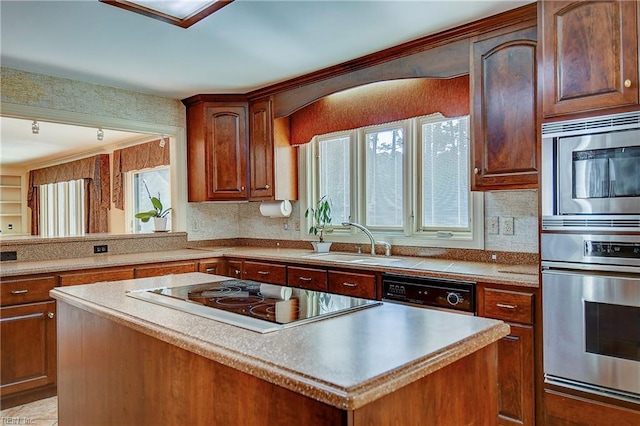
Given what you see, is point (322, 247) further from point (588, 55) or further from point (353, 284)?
point (588, 55)

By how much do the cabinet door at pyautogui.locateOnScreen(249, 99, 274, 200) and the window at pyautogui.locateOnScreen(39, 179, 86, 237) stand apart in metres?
4.50

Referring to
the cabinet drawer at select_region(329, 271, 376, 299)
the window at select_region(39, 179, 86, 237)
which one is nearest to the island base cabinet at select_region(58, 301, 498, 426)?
the cabinet drawer at select_region(329, 271, 376, 299)

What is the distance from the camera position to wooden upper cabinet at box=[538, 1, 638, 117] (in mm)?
1930

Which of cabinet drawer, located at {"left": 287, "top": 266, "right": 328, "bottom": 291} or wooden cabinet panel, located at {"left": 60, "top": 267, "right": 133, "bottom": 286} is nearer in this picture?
wooden cabinet panel, located at {"left": 60, "top": 267, "right": 133, "bottom": 286}

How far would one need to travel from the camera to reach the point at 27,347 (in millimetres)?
2941

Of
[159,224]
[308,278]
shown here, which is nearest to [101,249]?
[159,224]

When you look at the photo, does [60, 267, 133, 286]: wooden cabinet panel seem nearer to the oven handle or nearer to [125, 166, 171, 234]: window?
[125, 166, 171, 234]: window

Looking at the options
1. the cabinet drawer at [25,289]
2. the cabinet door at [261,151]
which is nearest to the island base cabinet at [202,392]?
the cabinet drawer at [25,289]

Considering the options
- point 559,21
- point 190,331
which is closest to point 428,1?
point 559,21

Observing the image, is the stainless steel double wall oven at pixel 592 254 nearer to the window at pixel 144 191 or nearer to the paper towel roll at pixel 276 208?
the paper towel roll at pixel 276 208

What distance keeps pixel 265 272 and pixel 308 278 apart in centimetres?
49

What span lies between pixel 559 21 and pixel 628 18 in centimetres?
29

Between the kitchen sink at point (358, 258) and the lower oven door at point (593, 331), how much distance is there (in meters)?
1.09

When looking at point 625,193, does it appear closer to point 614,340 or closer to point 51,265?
point 614,340
